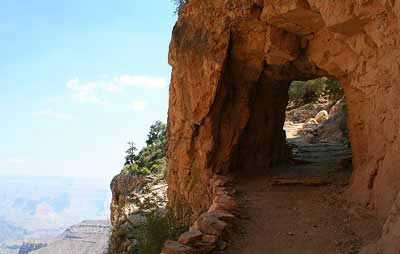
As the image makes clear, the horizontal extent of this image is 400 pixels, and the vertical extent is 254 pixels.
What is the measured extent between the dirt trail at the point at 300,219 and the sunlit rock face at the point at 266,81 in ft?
1.23

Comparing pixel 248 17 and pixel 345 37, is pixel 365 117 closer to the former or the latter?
pixel 345 37

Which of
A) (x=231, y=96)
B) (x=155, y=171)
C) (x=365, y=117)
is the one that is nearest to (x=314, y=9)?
(x=365, y=117)

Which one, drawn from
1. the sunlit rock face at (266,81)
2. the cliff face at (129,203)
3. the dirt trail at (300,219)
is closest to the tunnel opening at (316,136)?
the dirt trail at (300,219)

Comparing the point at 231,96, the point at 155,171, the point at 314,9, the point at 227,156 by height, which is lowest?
the point at 155,171

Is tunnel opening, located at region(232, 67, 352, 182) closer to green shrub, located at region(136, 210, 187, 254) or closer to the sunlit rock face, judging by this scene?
the sunlit rock face

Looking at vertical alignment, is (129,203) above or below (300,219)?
below

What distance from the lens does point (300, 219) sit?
6418mm

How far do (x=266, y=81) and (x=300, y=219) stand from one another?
4.27m

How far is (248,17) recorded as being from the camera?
26.4 feet

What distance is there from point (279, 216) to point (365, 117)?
6.71ft

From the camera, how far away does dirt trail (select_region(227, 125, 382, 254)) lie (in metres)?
5.32

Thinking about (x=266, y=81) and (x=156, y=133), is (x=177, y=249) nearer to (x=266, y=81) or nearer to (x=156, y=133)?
(x=266, y=81)

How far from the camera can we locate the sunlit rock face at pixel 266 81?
5.26 m

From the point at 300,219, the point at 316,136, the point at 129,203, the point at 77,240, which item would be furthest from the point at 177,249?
the point at 77,240
